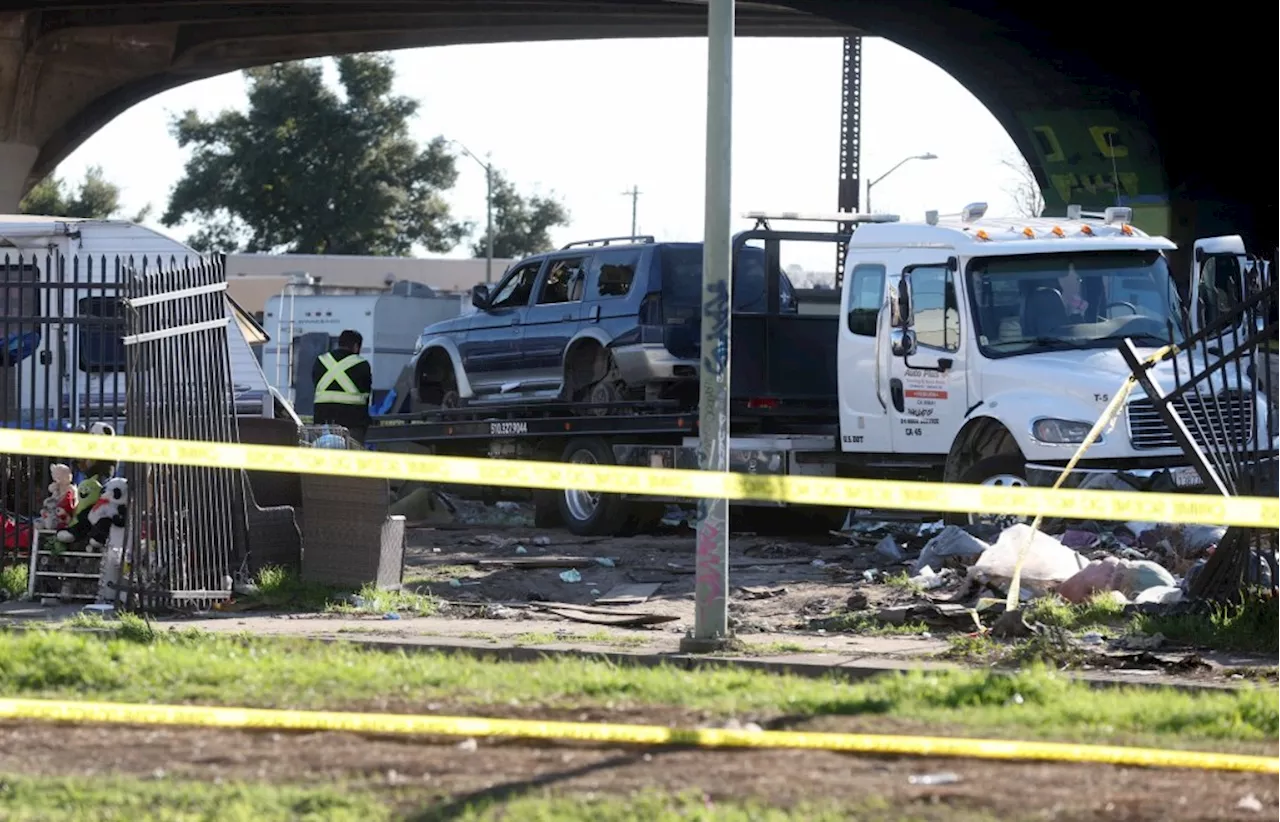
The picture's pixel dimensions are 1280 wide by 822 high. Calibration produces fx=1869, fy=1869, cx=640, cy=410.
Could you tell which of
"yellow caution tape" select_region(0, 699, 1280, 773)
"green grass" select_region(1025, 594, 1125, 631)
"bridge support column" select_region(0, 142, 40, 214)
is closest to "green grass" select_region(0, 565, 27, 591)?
"yellow caution tape" select_region(0, 699, 1280, 773)

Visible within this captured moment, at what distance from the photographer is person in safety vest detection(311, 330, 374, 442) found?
752 inches

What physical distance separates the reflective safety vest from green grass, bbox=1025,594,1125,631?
9998 mm

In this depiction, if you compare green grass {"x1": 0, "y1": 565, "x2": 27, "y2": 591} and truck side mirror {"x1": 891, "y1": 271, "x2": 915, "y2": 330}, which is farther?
truck side mirror {"x1": 891, "y1": 271, "x2": 915, "y2": 330}

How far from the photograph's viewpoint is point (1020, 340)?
49.7 feet

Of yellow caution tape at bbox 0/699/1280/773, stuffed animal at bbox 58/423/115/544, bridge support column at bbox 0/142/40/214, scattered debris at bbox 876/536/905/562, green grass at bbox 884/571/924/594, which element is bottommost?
yellow caution tape at bbox 0/699/1280/773

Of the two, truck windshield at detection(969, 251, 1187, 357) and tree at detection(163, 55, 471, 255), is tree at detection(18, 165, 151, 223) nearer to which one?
tree at detection(163, 55, 471, 255)

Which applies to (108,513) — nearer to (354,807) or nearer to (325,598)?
(325,598)

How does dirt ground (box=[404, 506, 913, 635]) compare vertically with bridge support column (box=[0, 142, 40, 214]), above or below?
below

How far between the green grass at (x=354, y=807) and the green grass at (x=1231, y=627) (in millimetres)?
4529

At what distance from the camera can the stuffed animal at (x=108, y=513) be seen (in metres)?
11.7

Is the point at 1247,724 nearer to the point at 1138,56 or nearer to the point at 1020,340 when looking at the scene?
the point at 1020,340

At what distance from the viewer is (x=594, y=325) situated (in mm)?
19109

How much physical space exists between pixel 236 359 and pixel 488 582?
7.29 meters

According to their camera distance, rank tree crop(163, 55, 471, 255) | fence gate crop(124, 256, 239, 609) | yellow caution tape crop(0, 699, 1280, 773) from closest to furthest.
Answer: yellow caution tape crop(0, 699, 1280, 773), fence gate crop(124, 256, 239, 609), tree crop(163, 55, 471, 255)
